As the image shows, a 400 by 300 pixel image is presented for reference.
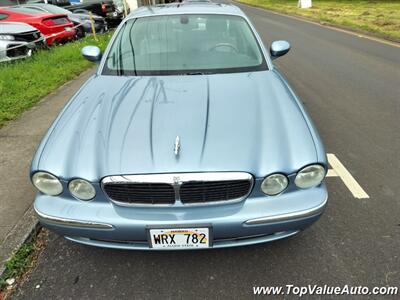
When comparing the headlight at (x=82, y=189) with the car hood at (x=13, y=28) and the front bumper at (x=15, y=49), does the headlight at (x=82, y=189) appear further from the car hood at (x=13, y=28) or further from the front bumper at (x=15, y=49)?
the car hood at (x=13, y=28)

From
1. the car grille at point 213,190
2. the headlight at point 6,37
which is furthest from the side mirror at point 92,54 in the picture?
the headlight at point 6,37

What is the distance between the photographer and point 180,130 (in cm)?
232

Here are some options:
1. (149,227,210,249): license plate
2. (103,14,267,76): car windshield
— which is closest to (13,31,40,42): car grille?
(103,14,267,76): car windshield

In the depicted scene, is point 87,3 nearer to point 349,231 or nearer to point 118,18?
point 118,18

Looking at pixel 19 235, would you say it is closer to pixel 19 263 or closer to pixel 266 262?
pixel 19 263

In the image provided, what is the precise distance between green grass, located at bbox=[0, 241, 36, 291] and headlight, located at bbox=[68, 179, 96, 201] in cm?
76

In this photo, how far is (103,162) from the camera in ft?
7.04

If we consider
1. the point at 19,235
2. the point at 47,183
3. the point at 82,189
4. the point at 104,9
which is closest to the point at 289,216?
the point at 82,189

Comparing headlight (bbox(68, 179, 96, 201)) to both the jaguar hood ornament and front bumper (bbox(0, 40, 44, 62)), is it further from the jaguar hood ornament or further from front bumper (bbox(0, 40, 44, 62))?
front bumper (bbox(0, 40, 44, 62))

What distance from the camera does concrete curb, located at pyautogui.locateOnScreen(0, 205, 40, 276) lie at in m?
2.56

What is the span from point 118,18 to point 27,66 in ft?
35.2

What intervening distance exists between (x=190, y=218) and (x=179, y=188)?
185 millimetres

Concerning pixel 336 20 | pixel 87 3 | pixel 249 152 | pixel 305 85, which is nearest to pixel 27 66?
pixel 305 85

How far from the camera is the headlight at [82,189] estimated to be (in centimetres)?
215
